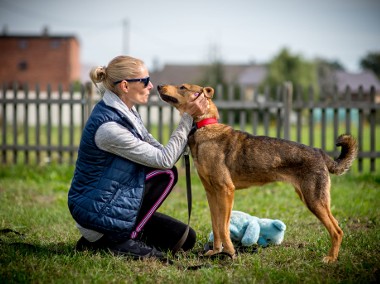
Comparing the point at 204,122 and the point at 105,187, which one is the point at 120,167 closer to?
the point at 105,187

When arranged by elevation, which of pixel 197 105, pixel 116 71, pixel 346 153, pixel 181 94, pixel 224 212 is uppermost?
pixel 116 71

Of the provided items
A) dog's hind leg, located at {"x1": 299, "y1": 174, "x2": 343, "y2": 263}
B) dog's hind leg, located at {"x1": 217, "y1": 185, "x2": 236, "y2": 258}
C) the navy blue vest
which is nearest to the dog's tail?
dog's hind leg, located at {"x1": 299, "y1": 174, "x2": 343, "y2": 263}

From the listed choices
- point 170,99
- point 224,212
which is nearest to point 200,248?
point 224,212

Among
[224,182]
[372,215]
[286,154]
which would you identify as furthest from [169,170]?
[372,215]

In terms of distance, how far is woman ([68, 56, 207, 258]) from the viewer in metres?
4.20

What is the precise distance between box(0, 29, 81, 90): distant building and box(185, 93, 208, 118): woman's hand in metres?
51.3

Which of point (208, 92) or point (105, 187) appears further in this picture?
point (208, 92)

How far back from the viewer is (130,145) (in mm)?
4191

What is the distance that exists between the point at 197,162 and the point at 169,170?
1.00 ft

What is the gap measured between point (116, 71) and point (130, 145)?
0.80 m

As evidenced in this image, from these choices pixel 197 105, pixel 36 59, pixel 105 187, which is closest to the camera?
pixel 105 187

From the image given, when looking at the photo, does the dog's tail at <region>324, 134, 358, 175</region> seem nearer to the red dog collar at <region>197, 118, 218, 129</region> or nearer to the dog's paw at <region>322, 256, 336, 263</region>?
the dog's paw at <region>322, 256, 336, 263</region>

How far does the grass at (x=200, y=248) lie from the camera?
3795 mm

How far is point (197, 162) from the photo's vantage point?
15.0 feet
